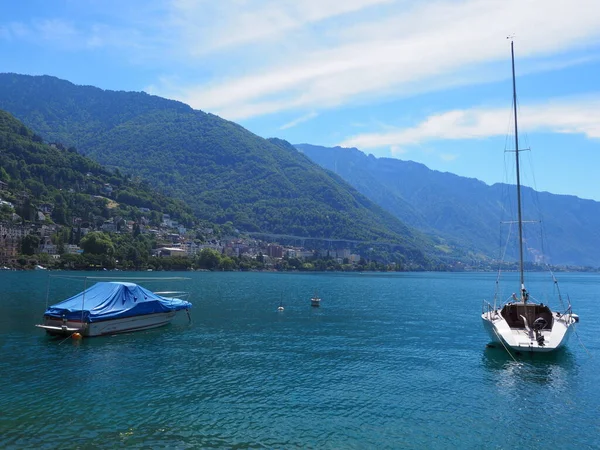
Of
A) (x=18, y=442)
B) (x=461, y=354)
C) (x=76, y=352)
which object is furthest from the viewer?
(x=461, y=354)

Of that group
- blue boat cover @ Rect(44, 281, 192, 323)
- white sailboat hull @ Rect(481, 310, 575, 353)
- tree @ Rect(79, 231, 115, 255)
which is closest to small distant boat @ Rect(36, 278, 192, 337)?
blue boat cover @ Rect(44, 281, 192, 323)


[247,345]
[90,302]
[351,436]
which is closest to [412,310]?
[247,345]

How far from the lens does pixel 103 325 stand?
4053 centimetres

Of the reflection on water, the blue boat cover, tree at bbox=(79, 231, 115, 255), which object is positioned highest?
tree at bbox=(79, 231, 115, 255)

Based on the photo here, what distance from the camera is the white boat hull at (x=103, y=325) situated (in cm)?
3853

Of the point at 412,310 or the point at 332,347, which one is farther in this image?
the point at 412,310

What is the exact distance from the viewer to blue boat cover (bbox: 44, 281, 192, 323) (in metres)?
39.7

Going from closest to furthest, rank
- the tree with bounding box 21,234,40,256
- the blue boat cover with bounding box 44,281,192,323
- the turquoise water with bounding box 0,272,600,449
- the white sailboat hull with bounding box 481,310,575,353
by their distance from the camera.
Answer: the turquoise water with bounding box 0,272,600,449
the white sailboat hull with bounding box 481,310,575,353
the blue boat cover with bounding box 44,281,192,323
the tree with bounding box 21,234,40,256

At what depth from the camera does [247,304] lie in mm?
71375

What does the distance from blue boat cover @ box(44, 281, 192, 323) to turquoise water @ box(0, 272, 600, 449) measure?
219cm

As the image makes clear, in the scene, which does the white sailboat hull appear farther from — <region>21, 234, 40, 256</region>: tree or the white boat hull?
<region>21, 234, 40, 256</region>: tree

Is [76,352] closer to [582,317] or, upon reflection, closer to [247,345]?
[247,345]

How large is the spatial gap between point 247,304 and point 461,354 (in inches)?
1590

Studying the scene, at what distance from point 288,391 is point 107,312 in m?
23.0
